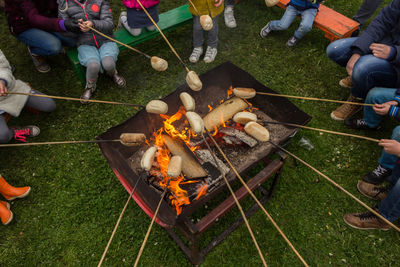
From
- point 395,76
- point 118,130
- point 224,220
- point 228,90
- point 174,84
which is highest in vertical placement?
point 395,76

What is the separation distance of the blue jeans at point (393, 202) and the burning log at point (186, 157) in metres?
1.88

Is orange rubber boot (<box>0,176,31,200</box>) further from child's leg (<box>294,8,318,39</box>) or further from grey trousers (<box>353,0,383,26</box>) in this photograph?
grey trousers (<box>353,0,383,26</box>)

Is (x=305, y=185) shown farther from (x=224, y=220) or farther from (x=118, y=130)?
(x=118, y=130)

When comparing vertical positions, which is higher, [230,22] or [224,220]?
[230,22]

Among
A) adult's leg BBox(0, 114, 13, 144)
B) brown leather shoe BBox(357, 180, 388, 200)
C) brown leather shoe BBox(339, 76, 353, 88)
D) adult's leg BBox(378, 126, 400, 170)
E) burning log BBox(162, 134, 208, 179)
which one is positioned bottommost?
adult's leg BBox(0, 114, 13, 144)

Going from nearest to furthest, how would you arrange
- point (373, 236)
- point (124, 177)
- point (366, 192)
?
1. point (124, 177)
2. point (373, 236)
3. point (366, 192)

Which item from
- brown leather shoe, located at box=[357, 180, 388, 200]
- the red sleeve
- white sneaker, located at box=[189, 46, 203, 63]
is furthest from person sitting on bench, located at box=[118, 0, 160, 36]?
brown leather shoe, located at box=[357, 180, 388, 200]

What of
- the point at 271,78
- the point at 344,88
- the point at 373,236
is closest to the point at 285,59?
the point at 271,78

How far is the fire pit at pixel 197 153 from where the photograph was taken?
2.28 meters

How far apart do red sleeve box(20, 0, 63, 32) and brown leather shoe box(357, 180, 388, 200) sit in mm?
4541

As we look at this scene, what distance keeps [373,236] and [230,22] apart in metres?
4.28

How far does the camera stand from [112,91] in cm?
Result: 416

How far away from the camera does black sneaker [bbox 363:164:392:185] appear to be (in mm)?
3141

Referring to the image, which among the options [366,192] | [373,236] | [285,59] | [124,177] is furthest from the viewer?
[285,59]
